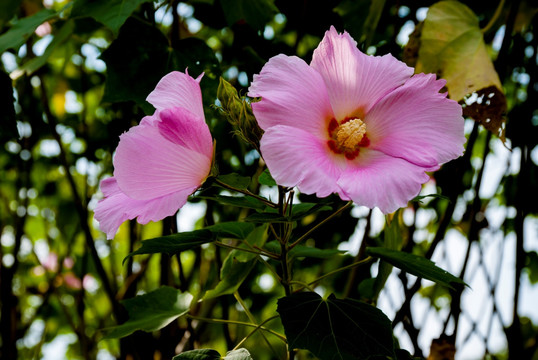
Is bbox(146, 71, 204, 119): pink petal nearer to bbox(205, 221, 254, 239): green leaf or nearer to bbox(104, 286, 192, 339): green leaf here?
bbox(205, 221, 254, 239): green leaf

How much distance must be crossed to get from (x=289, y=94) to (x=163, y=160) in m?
0.16

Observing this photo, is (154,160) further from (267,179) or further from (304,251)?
(304,251)

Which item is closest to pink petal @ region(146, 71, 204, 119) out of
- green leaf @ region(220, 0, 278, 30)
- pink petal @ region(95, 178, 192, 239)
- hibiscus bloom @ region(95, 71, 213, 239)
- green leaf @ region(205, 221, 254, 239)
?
hibiscus bloom @ region(95, 71, 213, 239)

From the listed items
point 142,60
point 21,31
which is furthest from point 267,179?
point 21,31

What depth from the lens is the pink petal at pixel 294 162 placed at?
0.57 m

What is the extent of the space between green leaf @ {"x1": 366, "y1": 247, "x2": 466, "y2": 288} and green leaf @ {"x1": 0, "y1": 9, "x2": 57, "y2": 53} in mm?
856

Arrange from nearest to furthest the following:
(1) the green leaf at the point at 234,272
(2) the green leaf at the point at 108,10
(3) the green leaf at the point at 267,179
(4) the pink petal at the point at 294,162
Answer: (4) the pink petal at the point at 294,162, (3) the green leaf at the point at 267,179, (1) the green leaf at the point at 234,272, (2) the green leaf at the point at 108,10

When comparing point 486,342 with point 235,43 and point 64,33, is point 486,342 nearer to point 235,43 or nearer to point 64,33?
point 235,43

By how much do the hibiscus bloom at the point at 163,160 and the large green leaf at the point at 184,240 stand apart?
0.06 m

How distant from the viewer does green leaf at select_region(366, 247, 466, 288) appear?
2.37ft

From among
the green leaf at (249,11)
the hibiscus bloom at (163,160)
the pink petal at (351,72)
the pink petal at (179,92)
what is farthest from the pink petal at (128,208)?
the green leaf at (249,11)

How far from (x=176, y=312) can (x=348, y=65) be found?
1.69ft

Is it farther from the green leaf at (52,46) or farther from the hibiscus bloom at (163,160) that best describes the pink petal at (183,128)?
the green leaf at (52,46)

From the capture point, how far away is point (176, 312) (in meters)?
0.94
